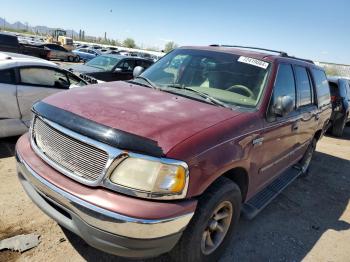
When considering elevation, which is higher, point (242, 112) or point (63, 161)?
point (242, 112)

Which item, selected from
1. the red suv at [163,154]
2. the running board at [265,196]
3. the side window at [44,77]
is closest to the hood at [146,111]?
the red suv at [163,154]

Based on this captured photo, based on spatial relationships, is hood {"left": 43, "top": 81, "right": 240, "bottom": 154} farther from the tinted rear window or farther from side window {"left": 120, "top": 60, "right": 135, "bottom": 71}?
the tinted rear window

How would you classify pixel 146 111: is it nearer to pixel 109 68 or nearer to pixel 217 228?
pixel 217 228

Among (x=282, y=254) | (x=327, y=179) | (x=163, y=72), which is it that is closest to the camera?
(x=282, y=254)

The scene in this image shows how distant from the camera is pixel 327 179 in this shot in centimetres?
638

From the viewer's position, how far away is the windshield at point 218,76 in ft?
11.9

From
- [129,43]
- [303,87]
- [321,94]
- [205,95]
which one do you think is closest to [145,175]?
A: [205,95]

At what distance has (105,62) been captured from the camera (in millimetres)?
11594

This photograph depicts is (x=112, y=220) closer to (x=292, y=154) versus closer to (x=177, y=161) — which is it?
(x=177, y=161)

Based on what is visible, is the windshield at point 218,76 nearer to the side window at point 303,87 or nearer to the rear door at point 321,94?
the side window at point 303,87

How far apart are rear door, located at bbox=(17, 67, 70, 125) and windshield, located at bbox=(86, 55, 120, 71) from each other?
16.0ft

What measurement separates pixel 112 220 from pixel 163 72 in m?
2.37

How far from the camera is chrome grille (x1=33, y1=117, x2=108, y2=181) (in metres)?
2.42

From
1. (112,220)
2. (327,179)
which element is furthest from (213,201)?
(327,179)
